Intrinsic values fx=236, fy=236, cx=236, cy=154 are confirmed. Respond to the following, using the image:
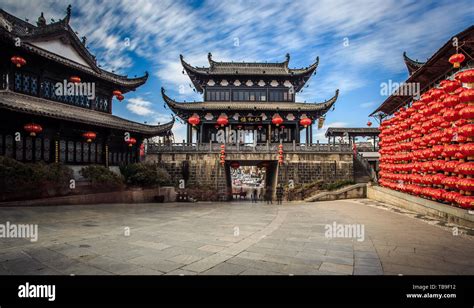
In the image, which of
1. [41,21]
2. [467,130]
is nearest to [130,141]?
[41,21]

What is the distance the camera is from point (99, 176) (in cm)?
1266

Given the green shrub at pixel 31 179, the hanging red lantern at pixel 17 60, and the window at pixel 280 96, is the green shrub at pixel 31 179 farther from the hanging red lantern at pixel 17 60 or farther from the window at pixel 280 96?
the window at pixel 280 96

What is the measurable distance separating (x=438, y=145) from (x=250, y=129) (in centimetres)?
1688

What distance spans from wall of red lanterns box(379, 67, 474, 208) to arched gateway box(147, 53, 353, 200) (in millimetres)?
7711

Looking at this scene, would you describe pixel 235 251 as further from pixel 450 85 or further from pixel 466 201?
pixel 450 85

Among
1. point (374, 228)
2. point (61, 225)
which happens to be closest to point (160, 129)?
point (61, 225)

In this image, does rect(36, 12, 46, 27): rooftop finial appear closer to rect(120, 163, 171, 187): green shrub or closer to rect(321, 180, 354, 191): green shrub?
rect(120, 163, 171, 187): green shrub

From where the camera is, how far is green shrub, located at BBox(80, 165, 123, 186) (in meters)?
12.6

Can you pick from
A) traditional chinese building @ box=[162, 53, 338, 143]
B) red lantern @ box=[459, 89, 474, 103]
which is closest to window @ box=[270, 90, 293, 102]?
traditional chinese building @ box=[162, 53, 338, 143]

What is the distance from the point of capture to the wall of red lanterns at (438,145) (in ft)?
22.0

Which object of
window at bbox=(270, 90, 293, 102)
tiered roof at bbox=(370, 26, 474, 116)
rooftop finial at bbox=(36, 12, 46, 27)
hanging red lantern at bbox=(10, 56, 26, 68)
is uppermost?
rooftop finial at bbox=(36, 12, 46, 27)
